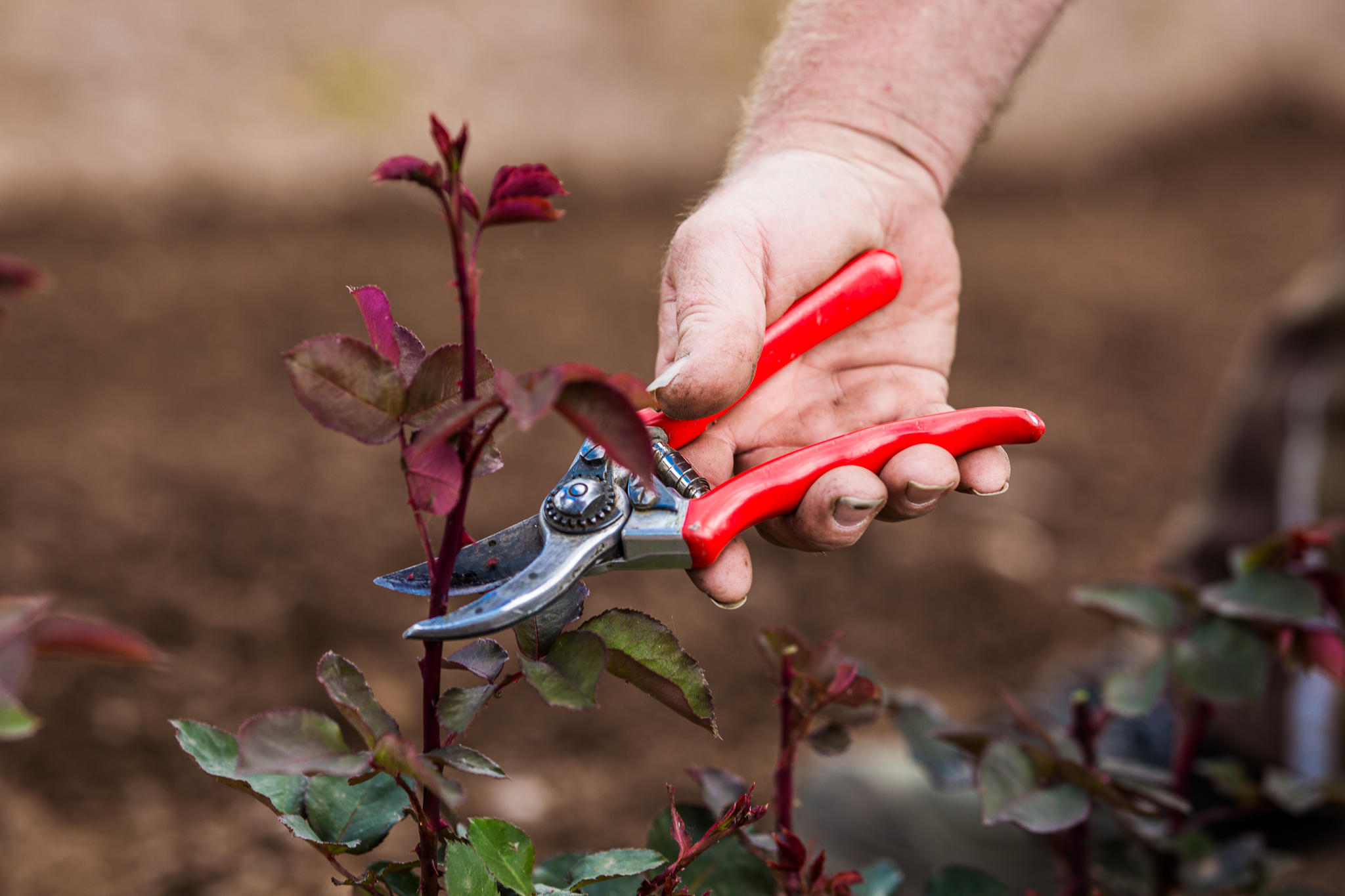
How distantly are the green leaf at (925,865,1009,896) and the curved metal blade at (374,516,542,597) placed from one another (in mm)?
625

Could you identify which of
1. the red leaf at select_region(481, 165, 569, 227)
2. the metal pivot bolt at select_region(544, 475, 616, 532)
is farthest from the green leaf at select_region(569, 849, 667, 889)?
the red leaf at select_region(481, 165, 569, 227)

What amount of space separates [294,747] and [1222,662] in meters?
1.15

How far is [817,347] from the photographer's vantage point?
158 centimetres

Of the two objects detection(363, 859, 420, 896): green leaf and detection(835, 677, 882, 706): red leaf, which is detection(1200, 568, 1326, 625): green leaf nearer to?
detection(835, 677, 882, 706): red leaf

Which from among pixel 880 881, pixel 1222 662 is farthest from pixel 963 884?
pixel 1222 662

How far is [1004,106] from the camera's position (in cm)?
182

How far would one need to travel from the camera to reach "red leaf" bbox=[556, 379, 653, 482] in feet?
2.35

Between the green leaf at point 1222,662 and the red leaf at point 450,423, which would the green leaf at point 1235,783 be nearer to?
the green leaf at point 1222,662

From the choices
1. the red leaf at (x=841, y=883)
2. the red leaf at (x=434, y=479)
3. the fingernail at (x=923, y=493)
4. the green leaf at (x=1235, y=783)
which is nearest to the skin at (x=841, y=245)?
the fingernail at (x=923, y=493)

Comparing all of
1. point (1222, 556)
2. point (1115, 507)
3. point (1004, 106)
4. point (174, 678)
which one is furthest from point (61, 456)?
point (1115, 507)

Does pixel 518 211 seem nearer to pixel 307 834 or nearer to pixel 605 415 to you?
pixel 605 415

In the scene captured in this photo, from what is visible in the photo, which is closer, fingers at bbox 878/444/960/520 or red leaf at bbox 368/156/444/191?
red leaf at bbox 368/156/444/191

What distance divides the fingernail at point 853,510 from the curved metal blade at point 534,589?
0.26m

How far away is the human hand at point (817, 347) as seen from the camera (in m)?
1.19
